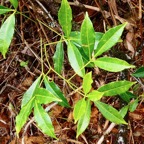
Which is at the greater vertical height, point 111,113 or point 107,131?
point 111,113

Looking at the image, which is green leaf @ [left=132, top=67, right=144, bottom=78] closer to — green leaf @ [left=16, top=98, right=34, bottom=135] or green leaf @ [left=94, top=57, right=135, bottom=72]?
green leaf @ [left=94, top=57, right=135, bottom=72]

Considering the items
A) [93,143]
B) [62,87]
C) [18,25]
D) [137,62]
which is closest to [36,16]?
[18,25]

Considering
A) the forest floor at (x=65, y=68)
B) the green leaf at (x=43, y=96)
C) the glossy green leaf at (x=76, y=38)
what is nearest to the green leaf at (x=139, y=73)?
the forest floor at (x=65, y=68)

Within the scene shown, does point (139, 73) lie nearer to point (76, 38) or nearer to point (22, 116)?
point (76, 38)

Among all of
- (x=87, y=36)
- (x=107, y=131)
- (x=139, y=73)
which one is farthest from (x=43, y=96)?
(x=107, y=131)

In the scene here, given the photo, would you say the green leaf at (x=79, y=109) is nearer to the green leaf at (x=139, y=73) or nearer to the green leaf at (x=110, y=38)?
the green leaf at (x=110, y=38)

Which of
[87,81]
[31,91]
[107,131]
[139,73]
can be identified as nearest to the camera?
[87,81]

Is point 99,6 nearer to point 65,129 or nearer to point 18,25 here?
point 18,25

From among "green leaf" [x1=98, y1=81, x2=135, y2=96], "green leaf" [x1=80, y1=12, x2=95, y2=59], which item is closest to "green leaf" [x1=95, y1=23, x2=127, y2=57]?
"green leaf" [x1=80, y1=12, x2=95, y2=59]
